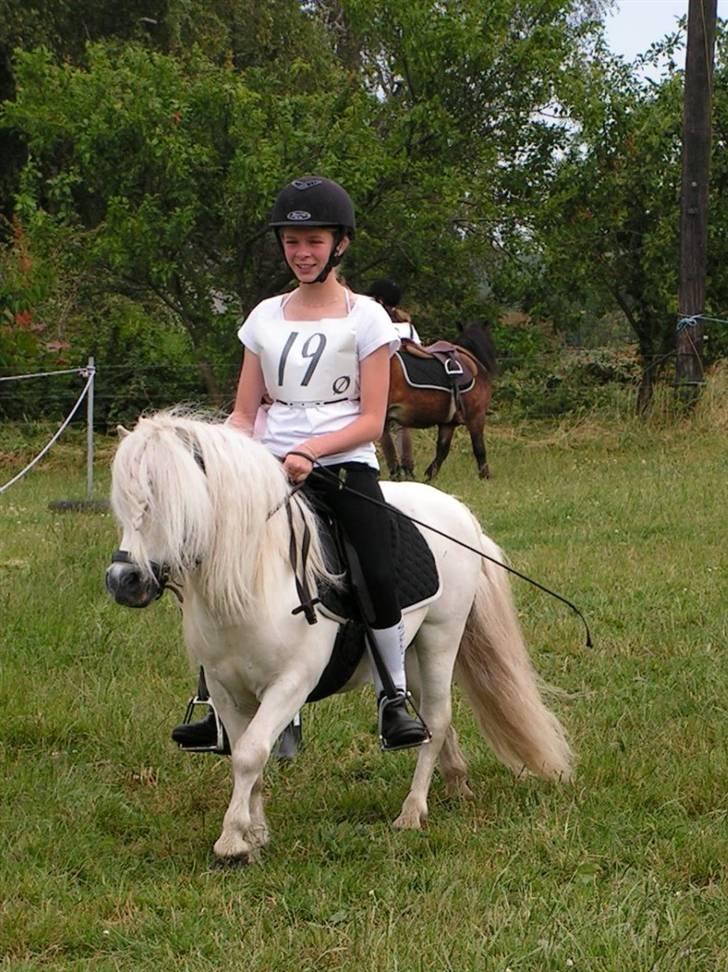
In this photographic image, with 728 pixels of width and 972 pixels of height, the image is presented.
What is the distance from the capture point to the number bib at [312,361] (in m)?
4.10

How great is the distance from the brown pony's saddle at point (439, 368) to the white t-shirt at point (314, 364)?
900 centimetres

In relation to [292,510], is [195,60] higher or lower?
higher

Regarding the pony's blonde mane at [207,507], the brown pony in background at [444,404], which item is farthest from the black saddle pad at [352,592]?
the brown pony in background at [444,404]

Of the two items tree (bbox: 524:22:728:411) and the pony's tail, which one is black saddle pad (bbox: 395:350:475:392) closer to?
tree (bbox: 524:22:728:411)

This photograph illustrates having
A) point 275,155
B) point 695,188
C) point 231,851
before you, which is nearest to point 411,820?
point 231,851

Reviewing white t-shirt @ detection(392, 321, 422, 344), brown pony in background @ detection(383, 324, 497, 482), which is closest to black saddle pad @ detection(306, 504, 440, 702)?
white t-shirt @ detection(392, 321, 422, 344)

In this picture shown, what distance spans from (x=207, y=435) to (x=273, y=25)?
71.4 feet

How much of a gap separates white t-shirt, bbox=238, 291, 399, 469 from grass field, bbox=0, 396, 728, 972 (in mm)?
1438

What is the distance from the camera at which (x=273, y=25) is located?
77.5 ft

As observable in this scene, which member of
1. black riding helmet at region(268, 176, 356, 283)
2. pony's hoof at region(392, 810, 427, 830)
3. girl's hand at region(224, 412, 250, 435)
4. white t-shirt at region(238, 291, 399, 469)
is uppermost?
black riding helmet at region(268, 176, 356, 283)

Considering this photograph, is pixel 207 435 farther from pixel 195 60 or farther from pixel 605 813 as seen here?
pixel 195 60

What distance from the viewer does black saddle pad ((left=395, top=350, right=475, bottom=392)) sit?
43.9 feet

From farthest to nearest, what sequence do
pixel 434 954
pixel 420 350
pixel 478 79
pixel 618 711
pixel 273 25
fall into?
pixel 273 25 < pixel 478 79 < pixel 420 350 < pixel 618 711 < pixel 434 954

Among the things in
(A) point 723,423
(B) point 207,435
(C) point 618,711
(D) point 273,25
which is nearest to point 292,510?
(B) point 207,435
